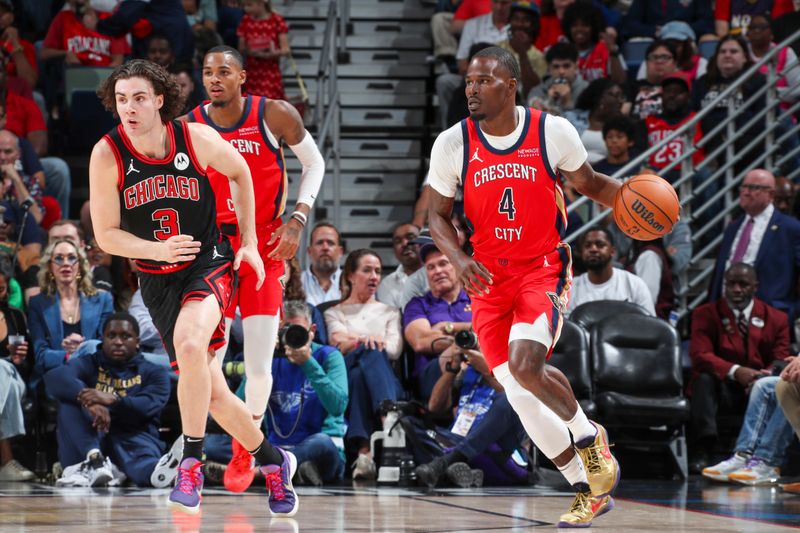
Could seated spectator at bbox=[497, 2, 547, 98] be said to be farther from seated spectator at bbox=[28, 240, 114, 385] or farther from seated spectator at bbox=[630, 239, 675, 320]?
seated spectator at bbox=[28, 240, 114, 385]

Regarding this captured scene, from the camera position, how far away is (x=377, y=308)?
8539 mm

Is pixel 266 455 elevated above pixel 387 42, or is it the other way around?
pixel 387 42

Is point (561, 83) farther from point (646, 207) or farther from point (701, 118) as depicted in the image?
point (646, 207)

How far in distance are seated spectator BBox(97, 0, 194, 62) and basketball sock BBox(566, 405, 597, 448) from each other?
281 inches

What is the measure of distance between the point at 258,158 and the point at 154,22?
5697 millimetres

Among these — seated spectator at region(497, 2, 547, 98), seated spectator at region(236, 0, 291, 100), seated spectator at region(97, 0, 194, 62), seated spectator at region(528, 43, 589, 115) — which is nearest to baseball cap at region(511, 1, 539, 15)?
seated spectator at region(497, 2, 547, 98)

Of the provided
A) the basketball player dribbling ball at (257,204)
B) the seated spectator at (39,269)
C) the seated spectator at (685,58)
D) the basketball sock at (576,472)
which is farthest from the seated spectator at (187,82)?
the basketball sock at (576,472)

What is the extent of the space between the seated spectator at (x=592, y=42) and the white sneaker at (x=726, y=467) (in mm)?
4686

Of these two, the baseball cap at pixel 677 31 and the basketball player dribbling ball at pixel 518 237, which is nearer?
the basketball player dribbling ball at pixel 518 237

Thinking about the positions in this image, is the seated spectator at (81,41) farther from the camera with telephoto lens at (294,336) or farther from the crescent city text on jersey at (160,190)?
the crescent city text on jersey at (160,190)

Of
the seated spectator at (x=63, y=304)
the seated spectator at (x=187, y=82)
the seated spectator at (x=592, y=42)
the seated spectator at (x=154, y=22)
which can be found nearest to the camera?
the seated spectator at (x=63, y=304)

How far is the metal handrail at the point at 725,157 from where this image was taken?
32.2ft

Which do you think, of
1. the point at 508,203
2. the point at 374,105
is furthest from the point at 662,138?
the point at 508,203

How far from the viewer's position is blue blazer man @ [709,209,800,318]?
359 inches
